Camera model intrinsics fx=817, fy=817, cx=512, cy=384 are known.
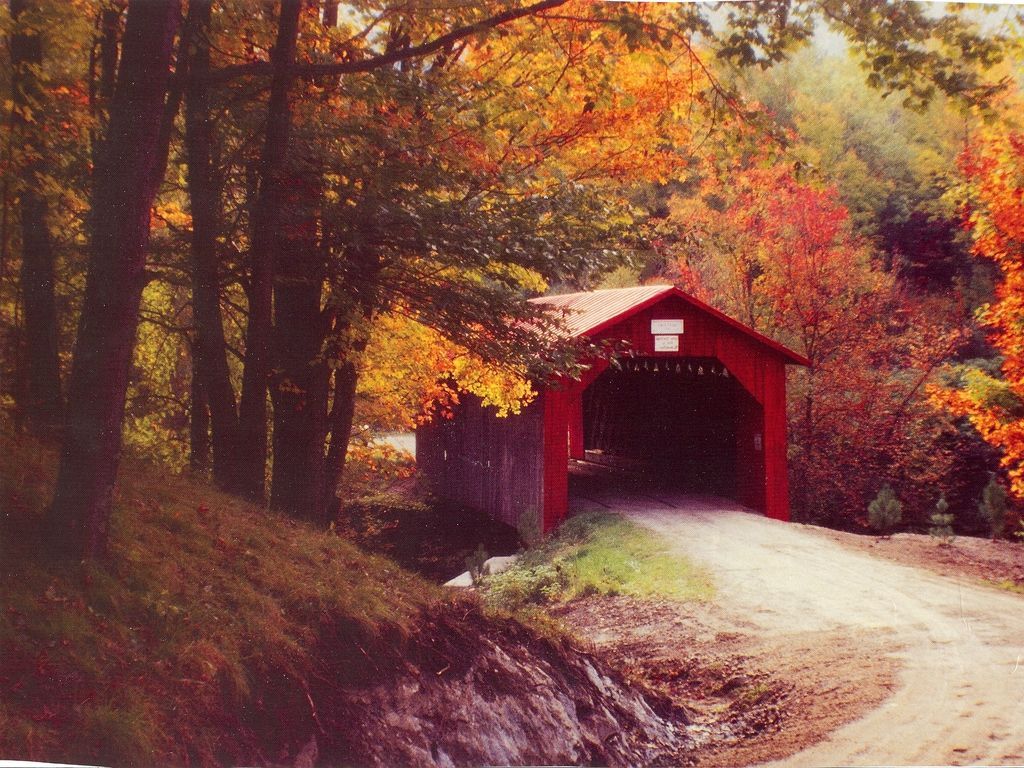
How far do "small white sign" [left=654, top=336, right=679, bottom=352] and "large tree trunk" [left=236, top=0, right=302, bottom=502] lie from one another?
283 inches

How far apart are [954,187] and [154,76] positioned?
18.6 feet

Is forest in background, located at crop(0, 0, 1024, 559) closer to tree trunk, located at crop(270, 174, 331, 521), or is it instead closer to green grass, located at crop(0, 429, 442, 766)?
tree trunk, located at crop(270, 174, 331, 521)

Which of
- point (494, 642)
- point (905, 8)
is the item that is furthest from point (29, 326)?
point (905, 8)

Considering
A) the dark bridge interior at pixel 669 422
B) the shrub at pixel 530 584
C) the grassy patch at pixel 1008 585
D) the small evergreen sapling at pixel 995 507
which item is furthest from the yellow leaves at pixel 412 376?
the small evergreen sapling at pixel 995 507

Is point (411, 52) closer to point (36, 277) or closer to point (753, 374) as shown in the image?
point (36, 277)

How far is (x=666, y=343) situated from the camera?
12570 mm

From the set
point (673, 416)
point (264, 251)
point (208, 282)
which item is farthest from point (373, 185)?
point (673, 416)

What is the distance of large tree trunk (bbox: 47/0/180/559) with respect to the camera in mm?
4023

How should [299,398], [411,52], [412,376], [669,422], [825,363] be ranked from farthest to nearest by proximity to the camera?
[825,363]
[669,422]
[412,376]
[299,398]
[411,52]

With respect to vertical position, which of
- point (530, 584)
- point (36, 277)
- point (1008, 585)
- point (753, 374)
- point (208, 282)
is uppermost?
point (208, 282)

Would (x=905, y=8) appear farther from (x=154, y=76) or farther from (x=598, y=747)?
(x=598, y=747)

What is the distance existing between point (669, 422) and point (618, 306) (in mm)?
4868

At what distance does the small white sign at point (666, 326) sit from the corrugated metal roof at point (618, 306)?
1.27 ft

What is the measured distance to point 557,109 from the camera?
8352 millimetres
